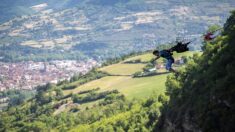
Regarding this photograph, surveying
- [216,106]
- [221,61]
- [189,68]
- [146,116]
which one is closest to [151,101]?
[146,116]

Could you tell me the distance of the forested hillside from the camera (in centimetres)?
6372

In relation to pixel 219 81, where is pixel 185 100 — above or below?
below

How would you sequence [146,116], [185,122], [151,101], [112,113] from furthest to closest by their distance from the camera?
[112,113] → [151,101] → [146,116] → [185,122]

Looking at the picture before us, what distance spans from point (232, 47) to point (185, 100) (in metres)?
13.6

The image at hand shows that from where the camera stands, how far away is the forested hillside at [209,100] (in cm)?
6372

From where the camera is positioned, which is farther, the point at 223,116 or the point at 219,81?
the point at 219,81

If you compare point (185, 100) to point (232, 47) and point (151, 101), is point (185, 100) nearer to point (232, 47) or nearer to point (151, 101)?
point (232, 47)

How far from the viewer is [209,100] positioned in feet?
231

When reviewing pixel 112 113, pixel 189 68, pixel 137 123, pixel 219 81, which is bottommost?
pixel 112 113

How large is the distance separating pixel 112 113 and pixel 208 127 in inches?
4921

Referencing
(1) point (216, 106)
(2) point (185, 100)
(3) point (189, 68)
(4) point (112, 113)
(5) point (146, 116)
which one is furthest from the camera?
(4) point (112, 113)

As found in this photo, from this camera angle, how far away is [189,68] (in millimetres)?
119375

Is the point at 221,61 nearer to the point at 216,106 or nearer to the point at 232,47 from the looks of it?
the point at 232,47

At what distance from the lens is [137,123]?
13538 centimetres
